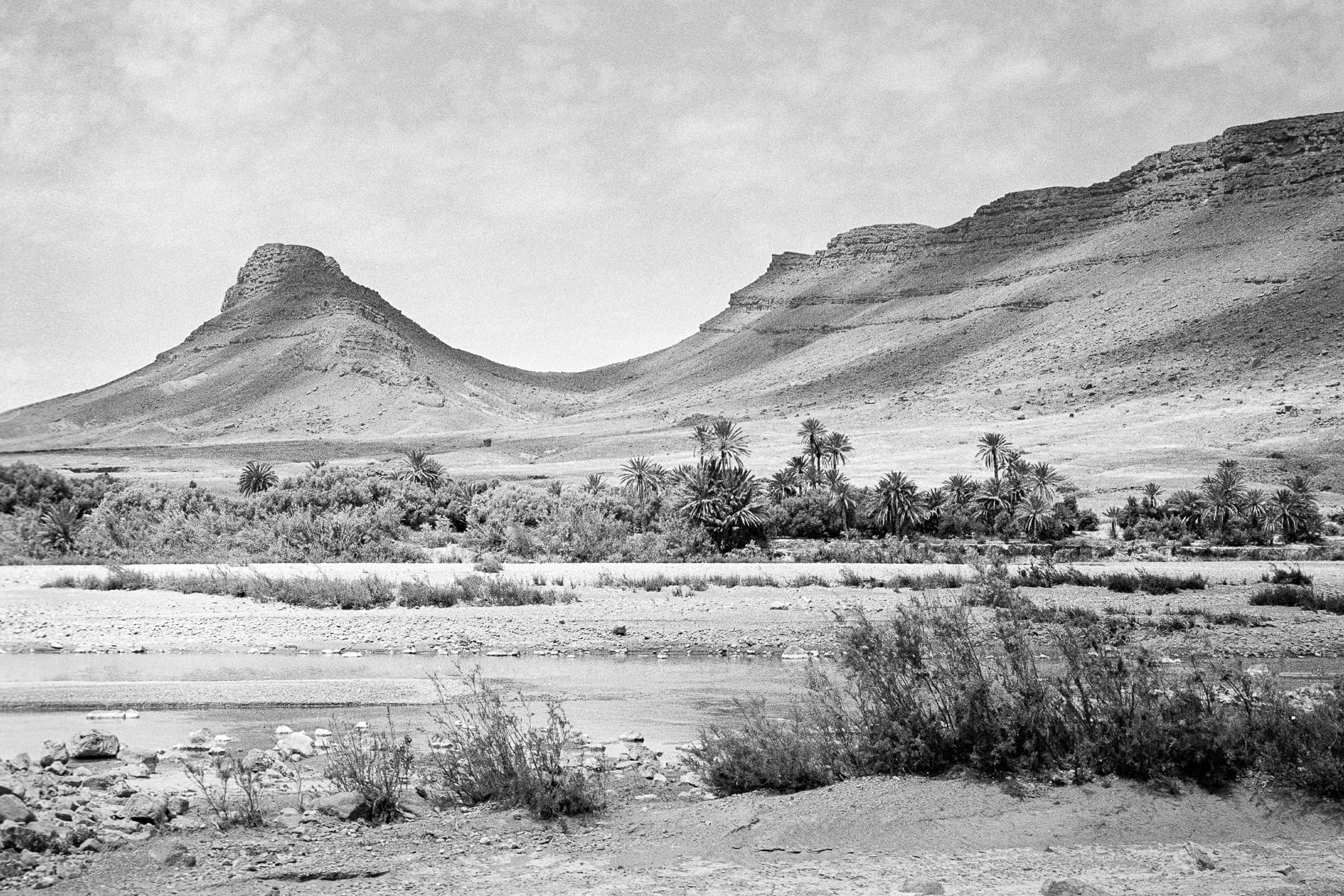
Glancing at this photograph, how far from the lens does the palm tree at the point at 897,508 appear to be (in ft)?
151

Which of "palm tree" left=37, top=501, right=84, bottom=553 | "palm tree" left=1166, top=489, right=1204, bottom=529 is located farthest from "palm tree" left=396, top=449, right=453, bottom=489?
"palm tree" left=1166, top=489, right=1204, bottom=529

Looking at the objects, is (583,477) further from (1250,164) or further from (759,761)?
(1250,164)

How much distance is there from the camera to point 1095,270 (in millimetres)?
148625

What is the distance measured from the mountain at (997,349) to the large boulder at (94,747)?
264 feet

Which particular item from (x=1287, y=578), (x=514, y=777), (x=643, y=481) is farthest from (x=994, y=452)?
(x=514, y=777)

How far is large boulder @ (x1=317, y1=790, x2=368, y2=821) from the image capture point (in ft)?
28.9

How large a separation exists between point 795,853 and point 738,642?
41.2 feet

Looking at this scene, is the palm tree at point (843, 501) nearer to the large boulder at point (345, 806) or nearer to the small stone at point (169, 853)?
the large boulder at point (345, 806)

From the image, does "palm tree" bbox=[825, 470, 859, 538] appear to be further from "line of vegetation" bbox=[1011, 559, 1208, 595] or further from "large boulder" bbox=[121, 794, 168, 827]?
"large boulder" bbox=[121, 794, 168, 827]

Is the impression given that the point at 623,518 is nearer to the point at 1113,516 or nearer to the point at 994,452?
the point at 1113,516

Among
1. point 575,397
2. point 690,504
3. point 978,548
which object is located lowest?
point 978,548

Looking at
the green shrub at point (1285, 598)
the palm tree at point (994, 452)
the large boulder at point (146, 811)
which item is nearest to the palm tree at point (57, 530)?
the large boulder at point (146, 811)

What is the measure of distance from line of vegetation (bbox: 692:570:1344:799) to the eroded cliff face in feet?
521

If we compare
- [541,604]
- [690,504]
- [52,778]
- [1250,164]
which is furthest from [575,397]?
[52,778]
